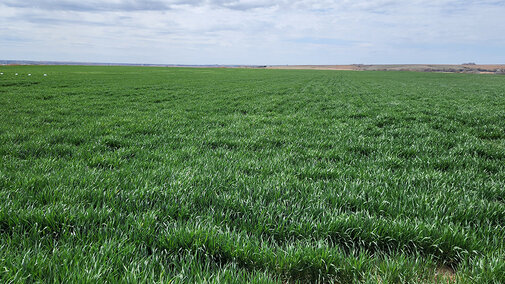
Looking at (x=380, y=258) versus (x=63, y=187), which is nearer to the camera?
(x=380, y=258)

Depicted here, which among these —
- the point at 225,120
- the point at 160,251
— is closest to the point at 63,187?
the point at 160,251

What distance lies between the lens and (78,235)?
2.48m

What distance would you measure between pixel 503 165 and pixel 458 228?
3587 millimetres

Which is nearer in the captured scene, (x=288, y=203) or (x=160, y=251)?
(x=160, y=251)

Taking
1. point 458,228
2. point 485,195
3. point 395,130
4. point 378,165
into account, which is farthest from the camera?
point 395,130

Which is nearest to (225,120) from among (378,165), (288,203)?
(378,165)

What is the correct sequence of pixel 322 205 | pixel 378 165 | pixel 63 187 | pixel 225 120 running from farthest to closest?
pixel 225 120, pixel 378 165, pixel 63 187, pixel 322 205

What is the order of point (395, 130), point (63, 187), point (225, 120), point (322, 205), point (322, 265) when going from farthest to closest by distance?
point (225, 120) < point (395, 130) < point (63, 187) < point (322, 205) < point (322, 265)

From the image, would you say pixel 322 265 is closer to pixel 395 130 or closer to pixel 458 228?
pixel 458 228

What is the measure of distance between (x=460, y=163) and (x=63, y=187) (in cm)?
690

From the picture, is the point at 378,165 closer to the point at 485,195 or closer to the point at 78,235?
the point at 485,195

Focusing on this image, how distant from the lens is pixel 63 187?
11.5 feet

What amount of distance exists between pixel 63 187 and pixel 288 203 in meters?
3.09

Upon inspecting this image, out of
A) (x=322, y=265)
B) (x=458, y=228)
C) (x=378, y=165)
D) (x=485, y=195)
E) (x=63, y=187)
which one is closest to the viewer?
(x=322, y=265)
